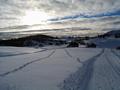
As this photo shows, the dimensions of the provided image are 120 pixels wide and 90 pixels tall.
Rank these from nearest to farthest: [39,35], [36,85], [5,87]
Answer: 1. [5,87]
2. [36,85]
3. [39,35]

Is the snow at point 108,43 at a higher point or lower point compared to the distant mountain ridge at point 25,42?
lower

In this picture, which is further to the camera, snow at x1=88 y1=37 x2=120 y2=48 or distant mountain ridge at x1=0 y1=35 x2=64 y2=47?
distant mountain ridge at x1=0 y1=35 x2=64 y2=47

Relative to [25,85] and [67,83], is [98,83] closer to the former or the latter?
[67,83]

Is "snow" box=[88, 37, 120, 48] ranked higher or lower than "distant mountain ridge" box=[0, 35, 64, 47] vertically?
lower

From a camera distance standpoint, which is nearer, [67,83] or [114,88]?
[114,88]

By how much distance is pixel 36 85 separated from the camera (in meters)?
7.26

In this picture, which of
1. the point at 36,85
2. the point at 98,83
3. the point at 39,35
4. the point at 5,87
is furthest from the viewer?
the point at 39,35

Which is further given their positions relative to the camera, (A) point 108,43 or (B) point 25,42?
(A) point 108,43

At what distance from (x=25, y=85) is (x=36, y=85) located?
37 centimetres

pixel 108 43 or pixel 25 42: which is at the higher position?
pixel 25 42

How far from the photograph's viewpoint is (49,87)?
7023 mm

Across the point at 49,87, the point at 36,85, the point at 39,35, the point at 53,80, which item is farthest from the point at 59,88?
the point at 39,35

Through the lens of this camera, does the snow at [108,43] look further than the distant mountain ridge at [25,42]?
No

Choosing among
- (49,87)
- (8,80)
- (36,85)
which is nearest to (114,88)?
(49,87)
